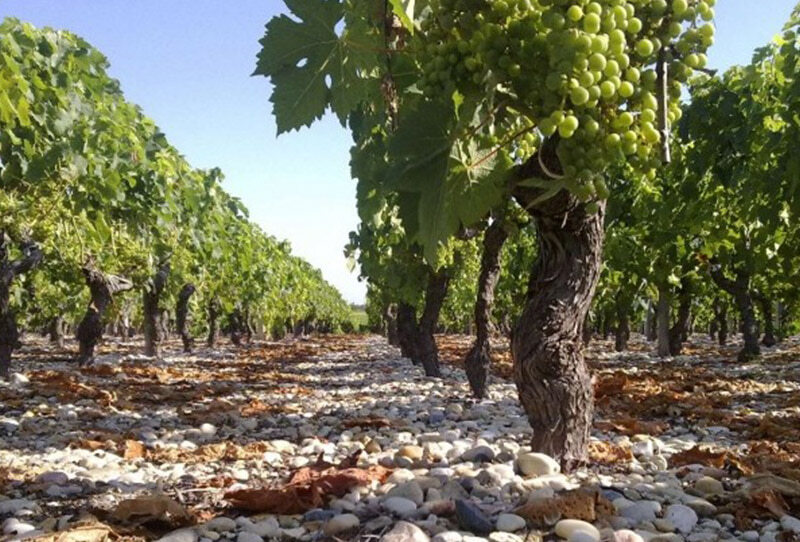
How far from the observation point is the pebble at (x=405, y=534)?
8.96ft

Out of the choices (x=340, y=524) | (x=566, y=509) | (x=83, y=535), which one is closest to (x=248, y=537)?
(x=340, y=524)

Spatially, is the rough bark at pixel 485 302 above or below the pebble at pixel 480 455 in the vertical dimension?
above

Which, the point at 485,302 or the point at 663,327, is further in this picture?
the point at 663,327

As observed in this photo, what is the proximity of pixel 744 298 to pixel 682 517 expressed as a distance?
41.0 ft

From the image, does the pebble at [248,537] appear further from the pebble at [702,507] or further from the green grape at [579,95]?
the green grape at [579,95]

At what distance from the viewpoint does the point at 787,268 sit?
31.7ft

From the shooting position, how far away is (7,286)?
10.2 metres

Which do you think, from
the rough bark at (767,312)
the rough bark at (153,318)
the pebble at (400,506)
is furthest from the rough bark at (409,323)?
the pebble at (400,506)

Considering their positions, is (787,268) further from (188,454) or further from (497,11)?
(497,11)

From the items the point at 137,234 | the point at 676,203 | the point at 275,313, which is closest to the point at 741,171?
the point at 676,203

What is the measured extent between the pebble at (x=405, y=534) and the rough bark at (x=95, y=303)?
37.4 feet

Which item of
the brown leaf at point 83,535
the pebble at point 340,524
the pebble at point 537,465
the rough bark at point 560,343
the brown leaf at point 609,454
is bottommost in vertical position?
the brown leaf at point 83,535

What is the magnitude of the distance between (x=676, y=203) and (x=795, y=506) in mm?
8898

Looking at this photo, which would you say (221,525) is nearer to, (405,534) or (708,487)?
(405,534)
